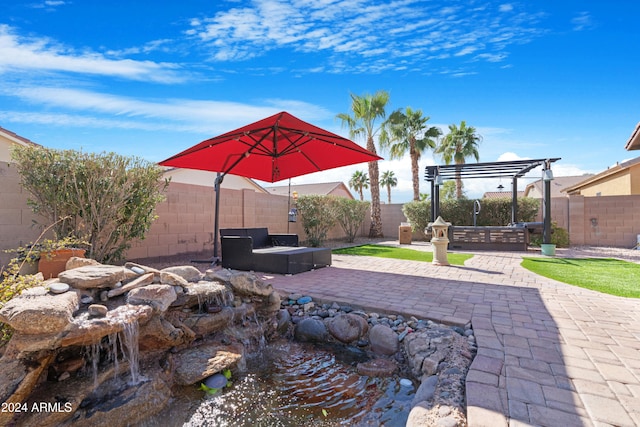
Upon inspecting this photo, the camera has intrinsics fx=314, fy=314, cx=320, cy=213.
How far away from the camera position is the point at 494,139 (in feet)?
54.5

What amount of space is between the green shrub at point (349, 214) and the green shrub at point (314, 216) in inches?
34.0

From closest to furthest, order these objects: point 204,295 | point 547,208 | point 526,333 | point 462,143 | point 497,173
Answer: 1. point 526,333
2. point 204,295
3. point 547,208
4. point 497,173
5. point 462,143

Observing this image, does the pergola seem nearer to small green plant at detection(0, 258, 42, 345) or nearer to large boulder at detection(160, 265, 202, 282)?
large boulder at detection(160, 265, 202, 282)

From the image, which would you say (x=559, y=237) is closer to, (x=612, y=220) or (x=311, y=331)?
(x=612, y=220)

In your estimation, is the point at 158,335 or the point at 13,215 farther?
the point at 13,215

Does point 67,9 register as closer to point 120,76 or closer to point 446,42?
point 120,76

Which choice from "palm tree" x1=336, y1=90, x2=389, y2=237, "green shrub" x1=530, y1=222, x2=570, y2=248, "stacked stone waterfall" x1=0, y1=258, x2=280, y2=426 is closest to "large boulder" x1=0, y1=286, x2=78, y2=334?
"stacked stone waterfall" x1=0, y1=258, x2=280, y2=426

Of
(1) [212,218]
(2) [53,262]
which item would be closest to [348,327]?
(2) [53,262]

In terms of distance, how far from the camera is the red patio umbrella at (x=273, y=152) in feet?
16.3

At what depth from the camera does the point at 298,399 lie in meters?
2.35

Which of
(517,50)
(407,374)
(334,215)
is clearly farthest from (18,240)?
(517,50)

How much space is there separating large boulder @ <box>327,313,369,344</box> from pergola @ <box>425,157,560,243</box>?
7.80 metres

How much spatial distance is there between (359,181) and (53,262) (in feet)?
115

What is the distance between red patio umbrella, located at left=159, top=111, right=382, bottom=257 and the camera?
4957 millimetres
